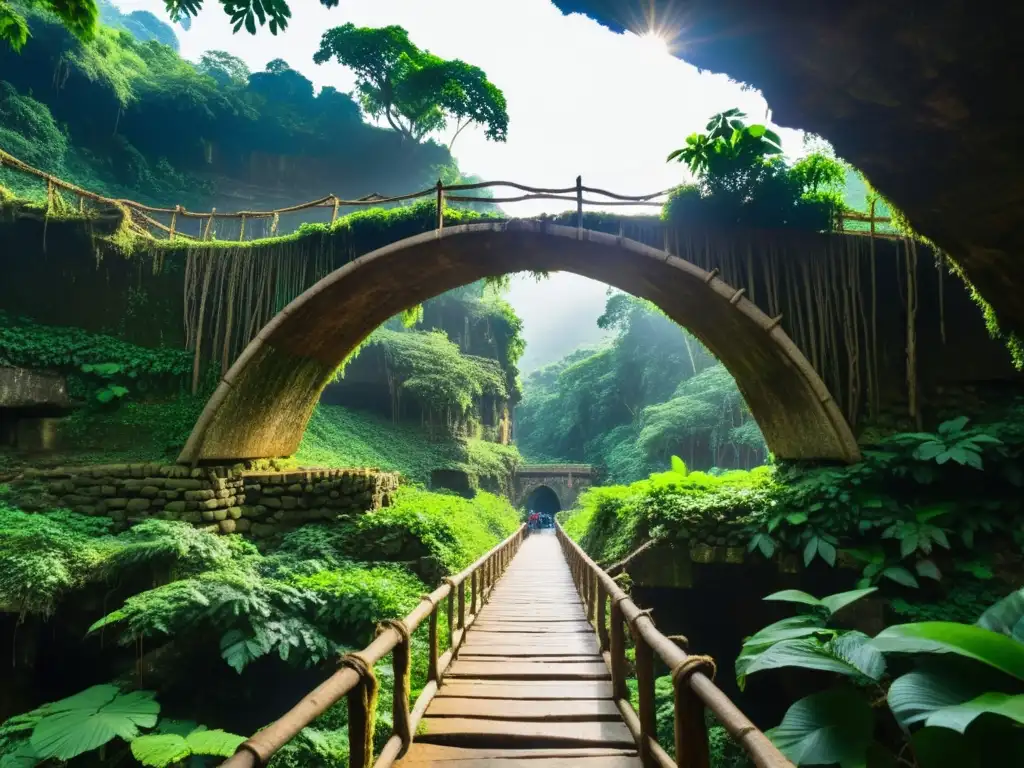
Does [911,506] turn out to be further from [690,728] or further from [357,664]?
[357,664]

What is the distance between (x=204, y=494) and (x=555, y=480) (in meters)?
23.5

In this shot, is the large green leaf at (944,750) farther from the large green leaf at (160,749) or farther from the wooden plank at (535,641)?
the large green leaf at (160,749)

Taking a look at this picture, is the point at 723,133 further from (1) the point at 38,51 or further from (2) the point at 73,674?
(1) the point at 38,51

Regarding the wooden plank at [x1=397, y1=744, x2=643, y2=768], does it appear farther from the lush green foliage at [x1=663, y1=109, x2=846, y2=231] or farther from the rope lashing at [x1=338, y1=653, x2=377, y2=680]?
the lush green foliage at [x1=663, y1=109, x2=846, y2=231]

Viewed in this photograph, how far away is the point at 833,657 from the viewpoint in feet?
6.61

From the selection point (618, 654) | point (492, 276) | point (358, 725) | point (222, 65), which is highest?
point (222, 65)

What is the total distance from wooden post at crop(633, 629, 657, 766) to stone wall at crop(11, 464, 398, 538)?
7.31m

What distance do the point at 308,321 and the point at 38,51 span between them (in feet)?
72.9

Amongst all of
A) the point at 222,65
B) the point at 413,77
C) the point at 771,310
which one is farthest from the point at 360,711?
the point at 222,65

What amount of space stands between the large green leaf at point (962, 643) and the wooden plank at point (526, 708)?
218 centimetres

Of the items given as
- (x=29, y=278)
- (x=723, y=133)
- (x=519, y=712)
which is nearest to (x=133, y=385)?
(x=29, y=278)

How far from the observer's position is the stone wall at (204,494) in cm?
801

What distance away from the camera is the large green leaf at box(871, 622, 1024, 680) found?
161cm

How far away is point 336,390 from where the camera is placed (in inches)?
875
